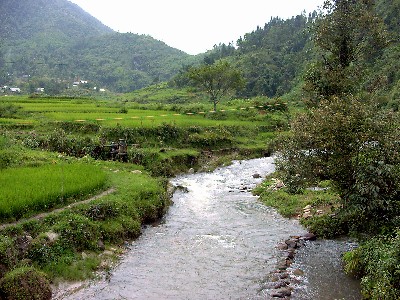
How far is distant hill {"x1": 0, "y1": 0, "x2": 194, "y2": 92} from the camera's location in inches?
5271

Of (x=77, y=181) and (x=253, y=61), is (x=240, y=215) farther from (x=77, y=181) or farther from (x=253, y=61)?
(x=253, y=61)

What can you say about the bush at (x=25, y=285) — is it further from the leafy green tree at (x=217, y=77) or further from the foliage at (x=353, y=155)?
the leafy green tree at (x=217, y=77)

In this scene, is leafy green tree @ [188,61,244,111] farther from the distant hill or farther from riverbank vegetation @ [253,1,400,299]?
the distant hill

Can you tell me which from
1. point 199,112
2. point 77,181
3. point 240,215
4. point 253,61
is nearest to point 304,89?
point 240,215

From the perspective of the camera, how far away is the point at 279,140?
17.3 metres

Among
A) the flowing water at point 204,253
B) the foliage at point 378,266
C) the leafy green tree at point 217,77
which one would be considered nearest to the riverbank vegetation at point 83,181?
the flowing water at point 204,253

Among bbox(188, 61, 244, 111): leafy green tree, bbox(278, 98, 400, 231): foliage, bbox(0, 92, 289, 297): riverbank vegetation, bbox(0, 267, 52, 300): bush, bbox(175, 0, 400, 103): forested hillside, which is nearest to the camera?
bbox(0, 267, 52, 300): bush

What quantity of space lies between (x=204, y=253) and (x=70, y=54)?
158062 millimetres

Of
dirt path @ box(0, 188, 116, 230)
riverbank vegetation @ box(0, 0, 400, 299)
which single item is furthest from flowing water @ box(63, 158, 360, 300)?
dirt path @ box(0, 188, 116, 230)

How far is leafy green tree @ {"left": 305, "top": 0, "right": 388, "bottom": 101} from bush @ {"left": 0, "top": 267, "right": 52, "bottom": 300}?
17636mm

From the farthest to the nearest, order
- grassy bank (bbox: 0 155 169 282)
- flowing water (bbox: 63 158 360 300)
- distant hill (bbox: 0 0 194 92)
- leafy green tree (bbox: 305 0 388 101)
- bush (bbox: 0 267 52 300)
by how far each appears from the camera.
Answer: distant hill (bbox: 0 0 194 92) → leafy green tree (bbox: 305 0 388 101) → grassy bank (bbox: 0 155 169 282) → flowing water (bbox: 63 158 360 300) → bush (bbox: 0 267 52 300)

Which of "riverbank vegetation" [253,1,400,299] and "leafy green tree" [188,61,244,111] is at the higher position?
"leafy green tree" [188,61,244,111]

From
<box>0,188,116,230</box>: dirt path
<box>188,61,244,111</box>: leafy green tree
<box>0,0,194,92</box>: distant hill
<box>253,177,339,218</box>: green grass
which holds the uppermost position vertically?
<box>0,0,194,92</box>: distant hill

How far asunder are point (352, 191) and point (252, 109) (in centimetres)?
3998
